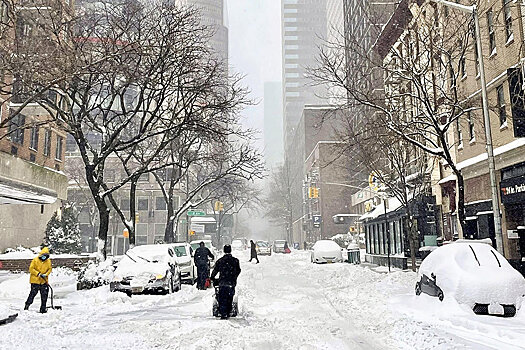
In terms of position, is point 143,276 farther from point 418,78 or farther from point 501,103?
point 501,103

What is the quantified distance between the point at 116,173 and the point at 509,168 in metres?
56.3

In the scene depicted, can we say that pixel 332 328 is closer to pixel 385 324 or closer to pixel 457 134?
pixel 385 324

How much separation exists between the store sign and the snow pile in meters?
7.86

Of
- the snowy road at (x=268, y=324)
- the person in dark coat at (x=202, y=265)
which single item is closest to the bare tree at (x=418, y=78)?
the snowy road at (x=268, y=324)

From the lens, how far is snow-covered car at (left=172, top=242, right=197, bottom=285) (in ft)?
72.7

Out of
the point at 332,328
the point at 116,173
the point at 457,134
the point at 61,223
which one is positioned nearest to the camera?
the point at 332,328

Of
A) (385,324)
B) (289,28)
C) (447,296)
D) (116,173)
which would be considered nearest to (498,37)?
(447,296)

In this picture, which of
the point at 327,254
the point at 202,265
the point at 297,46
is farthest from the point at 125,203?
the point at 297,46

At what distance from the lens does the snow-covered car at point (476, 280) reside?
1095 cm

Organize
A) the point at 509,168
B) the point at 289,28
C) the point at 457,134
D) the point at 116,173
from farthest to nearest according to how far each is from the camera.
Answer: the point at 289,28, the point at 116,173, the point at 457,134, the point at 509,168

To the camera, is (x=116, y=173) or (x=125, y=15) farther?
(x=116, y=173)

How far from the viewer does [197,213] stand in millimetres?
36219

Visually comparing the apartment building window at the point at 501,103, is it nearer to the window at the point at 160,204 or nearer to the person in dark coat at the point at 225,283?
the person in dark coat at the point at 225,283

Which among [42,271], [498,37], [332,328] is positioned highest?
[498,37]
